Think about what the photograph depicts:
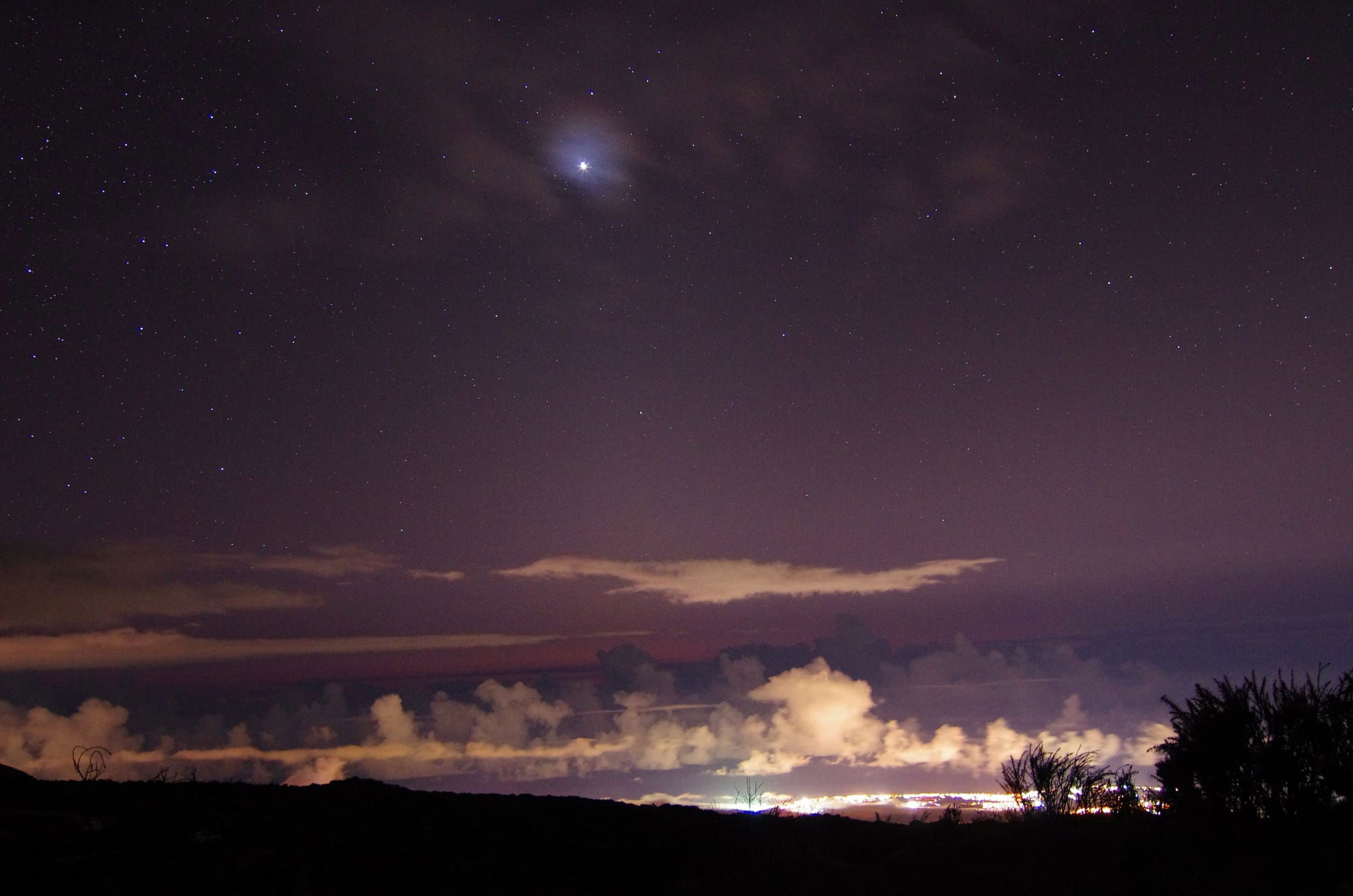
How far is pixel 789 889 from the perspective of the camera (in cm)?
1119

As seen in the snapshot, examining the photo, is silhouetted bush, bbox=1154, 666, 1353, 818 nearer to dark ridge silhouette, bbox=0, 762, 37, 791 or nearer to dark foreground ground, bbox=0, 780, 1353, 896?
dark foreground ground, bbox=0, 780, 1353, 896

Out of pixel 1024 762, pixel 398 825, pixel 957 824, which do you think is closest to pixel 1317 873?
pixel 957 824

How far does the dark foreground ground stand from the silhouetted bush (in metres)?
1.07

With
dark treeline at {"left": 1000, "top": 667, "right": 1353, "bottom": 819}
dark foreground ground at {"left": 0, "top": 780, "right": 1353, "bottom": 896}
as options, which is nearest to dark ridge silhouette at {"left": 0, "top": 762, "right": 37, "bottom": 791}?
dark foreground ground at {"left": 0, "top": 780, "right": 1353, "bottom": 896}

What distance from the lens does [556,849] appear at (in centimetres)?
1240

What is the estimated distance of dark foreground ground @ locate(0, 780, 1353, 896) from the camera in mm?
10031

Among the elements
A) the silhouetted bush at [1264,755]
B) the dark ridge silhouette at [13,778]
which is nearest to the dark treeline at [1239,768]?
the silhouetted bush at [1264,755]

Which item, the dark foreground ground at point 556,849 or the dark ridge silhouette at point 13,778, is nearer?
the dark foreground ground at point 556,849

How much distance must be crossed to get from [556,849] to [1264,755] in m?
14.9

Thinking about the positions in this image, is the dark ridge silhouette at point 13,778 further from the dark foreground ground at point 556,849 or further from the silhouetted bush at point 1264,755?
the silhouetted bush at point 1264,755

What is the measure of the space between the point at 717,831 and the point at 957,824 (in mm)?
4760

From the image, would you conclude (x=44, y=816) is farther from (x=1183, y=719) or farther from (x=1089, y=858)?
(x=1183, y=719)

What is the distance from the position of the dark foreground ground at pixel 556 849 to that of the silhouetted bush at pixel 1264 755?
1072 mm

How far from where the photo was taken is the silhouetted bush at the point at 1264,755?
54.9 ft
